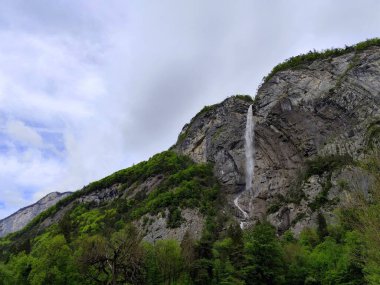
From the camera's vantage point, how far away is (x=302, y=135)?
94312 mm

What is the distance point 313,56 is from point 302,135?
85.2 feet

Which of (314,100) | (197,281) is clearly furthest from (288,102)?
(197,281)

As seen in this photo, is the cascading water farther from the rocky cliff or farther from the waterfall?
the rocky cliff

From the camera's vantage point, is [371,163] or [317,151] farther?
[317,151]

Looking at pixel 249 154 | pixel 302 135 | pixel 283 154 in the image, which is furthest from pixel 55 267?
pixel 302 135

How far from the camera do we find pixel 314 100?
95.2 meters

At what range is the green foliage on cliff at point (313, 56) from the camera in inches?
4001

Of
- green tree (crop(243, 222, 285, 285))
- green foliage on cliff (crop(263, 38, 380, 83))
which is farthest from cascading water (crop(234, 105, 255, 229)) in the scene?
green tree (crop(243, 222, 285, 285))

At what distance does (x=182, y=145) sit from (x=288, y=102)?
3966 centimetres

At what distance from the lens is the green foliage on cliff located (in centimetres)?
10162

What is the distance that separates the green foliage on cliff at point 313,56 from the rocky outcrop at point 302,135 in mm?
1866

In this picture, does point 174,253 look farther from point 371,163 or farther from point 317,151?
point 317,151

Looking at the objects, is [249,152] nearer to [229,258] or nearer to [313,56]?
[313,56]

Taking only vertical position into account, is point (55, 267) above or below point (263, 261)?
above
